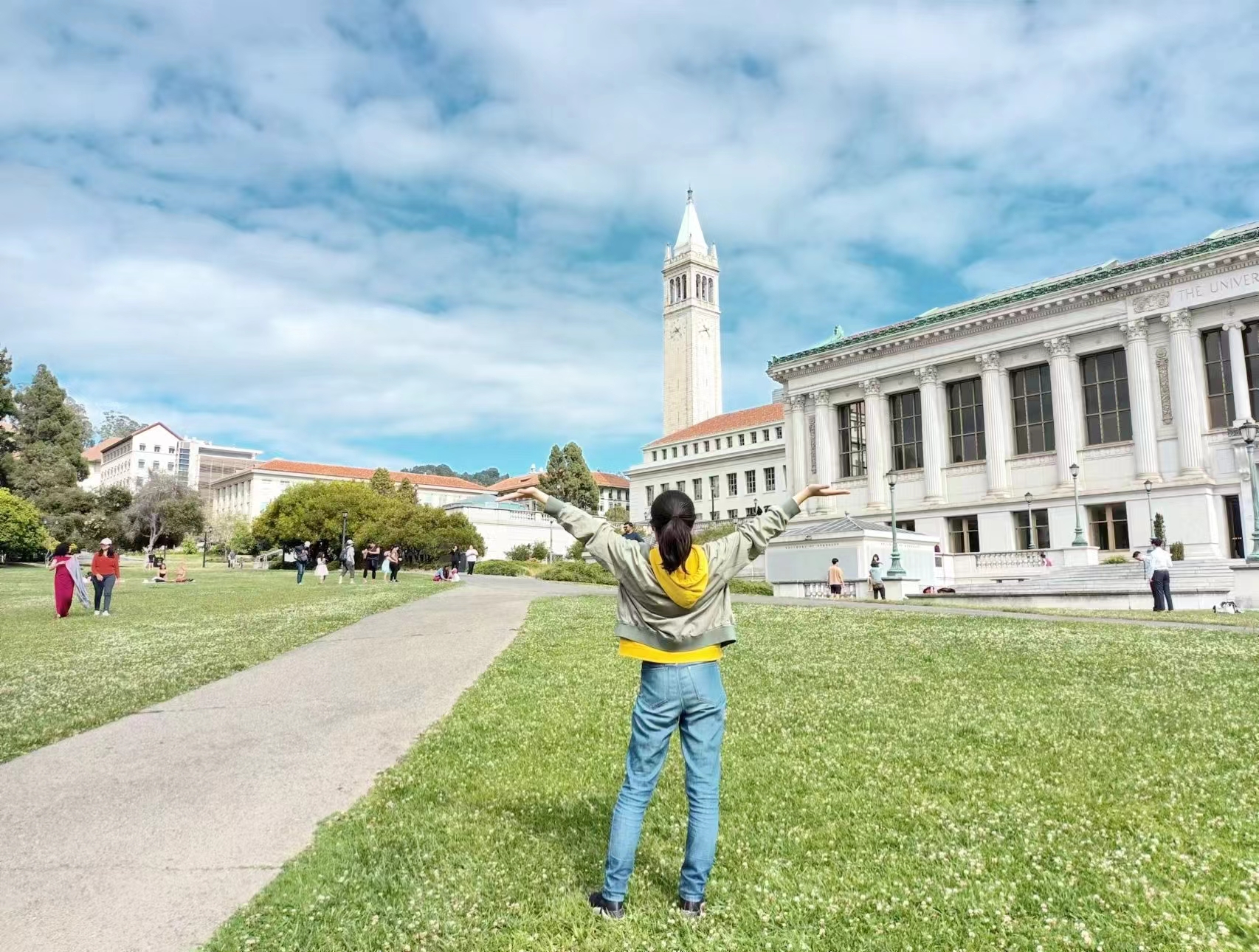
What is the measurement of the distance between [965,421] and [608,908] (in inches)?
2223

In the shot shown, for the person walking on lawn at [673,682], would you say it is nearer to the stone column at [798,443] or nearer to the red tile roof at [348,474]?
the stone column at [798,443]

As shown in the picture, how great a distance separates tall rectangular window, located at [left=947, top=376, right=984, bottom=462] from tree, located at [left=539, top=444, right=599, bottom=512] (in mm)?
46675

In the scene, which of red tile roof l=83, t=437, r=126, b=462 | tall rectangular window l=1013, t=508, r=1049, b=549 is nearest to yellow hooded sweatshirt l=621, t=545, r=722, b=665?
tall rectangular window l=1013, t=508, r=1049, b=549

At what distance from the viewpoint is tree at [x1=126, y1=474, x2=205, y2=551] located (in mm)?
89938

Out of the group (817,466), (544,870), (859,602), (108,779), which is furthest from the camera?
(817,466)

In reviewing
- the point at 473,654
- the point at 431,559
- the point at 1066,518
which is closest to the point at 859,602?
the point at 473,654

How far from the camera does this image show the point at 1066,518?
47.9 m

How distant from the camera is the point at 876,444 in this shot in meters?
59.5

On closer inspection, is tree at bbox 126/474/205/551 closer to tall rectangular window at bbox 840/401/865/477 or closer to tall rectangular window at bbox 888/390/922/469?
tall rectangular window at bbox 840/401/865/477

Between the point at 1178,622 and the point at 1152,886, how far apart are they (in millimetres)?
18249

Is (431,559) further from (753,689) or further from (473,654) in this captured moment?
(753,689)

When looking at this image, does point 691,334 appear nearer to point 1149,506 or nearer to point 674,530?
point 1149,506

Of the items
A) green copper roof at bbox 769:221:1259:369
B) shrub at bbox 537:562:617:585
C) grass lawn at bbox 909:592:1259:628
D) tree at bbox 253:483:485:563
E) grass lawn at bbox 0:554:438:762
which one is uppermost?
green copper roof at bbox 769:221:1259:369

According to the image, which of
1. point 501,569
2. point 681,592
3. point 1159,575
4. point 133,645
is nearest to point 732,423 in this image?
point 501,569
